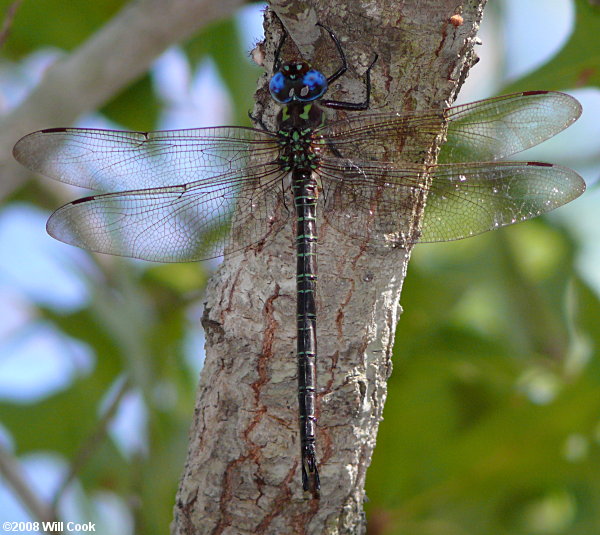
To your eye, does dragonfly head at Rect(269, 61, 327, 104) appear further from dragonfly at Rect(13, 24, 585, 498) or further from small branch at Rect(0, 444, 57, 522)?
small branch at Rect(0, 444, 57, 522)

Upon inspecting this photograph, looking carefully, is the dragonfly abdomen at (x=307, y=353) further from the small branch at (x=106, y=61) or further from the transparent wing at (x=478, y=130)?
the small branch at (x=106, y=61)

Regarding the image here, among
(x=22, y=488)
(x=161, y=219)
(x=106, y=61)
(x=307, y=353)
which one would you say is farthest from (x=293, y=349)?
(x=22, y=488)

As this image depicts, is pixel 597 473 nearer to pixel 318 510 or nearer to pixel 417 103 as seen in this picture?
pixel 318 510

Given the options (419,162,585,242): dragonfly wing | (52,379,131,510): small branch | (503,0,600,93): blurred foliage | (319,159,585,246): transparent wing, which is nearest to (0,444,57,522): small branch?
(52,379,131,510): small branch

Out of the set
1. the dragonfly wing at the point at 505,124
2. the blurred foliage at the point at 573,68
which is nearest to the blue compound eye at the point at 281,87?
the dragonfly wing at the point at 505,124

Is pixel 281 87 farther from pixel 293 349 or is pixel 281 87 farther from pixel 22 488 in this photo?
pixel 22 488

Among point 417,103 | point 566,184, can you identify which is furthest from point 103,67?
point 566,184

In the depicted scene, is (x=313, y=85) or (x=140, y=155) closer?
(x=313, y=85)
